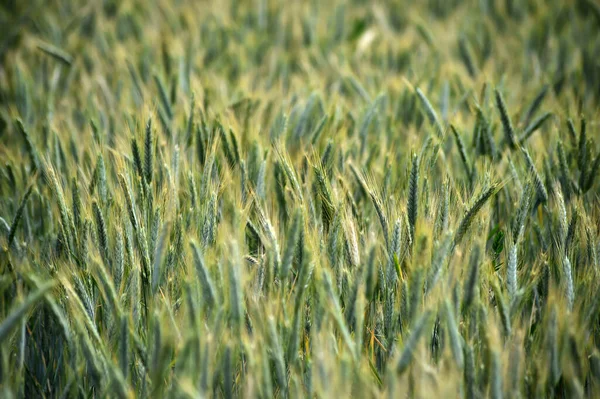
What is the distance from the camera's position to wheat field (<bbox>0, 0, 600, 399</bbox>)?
48.9 inches

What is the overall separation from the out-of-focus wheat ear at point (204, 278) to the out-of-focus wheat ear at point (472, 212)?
640mm

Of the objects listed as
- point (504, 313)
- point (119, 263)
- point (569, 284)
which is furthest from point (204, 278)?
point (569, 284)

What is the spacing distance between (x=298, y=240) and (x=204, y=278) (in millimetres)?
275

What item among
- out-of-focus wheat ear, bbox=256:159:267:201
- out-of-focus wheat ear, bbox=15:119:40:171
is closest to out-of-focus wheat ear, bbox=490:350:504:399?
out-of-focus wheat ear, bbox=256:159:267:201

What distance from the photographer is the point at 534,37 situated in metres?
3.50

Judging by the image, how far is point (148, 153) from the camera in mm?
1765

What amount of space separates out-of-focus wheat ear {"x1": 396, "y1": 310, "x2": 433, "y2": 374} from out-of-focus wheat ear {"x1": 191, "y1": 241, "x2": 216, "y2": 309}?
1.37ft

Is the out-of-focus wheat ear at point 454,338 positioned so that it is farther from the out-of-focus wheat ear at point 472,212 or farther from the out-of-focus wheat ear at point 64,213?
the out-of-focus wheat ear at point 64,213

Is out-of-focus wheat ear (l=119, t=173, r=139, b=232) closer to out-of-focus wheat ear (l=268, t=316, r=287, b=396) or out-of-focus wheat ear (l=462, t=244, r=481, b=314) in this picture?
out-of-focus wheat ear (l=268, t=316, r=287, b=396)

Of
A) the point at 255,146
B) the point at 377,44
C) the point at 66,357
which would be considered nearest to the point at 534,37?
the point at 377,44

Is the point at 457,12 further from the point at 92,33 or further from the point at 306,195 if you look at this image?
the point at 306,195

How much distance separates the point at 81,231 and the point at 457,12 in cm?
318

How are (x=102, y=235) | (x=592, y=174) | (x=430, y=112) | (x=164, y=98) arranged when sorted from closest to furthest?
(x=102, y=235) < (x=592, y=174) < (x=430, y=112) < (x=164, y=98)

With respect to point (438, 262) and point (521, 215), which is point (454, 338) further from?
point (521, 215)
